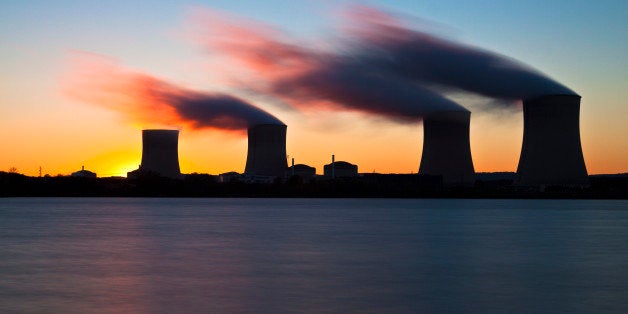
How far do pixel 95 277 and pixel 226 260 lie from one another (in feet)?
14.2

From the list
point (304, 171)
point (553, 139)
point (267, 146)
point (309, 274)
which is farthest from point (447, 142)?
point (304, 171)

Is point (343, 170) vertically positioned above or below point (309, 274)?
above

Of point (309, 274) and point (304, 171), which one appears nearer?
point (309, 274)

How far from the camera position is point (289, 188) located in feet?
338

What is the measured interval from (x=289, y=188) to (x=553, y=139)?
52406mm

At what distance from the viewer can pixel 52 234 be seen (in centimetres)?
3167

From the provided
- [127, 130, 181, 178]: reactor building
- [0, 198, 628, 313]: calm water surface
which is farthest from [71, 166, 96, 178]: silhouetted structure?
[0, 198, 628, 313]: calm water surface

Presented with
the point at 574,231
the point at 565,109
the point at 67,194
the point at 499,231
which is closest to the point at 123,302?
the point at 499,231

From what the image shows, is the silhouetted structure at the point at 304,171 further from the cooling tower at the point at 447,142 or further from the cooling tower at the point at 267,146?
the cooling tower at the point at 447,142

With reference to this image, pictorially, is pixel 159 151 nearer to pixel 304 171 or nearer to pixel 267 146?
pixel 267 146

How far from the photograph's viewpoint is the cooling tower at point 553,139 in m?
54.5

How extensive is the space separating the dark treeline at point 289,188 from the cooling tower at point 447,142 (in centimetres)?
2036

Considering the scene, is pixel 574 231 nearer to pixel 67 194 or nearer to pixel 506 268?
pixel 506 268

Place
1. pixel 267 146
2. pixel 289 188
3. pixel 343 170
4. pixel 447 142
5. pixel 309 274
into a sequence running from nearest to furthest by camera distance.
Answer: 1. pixel 309 274
2. pixel 447 142
3. pixel 267 146
4. pixel 289 188
5. pixel 343 170
